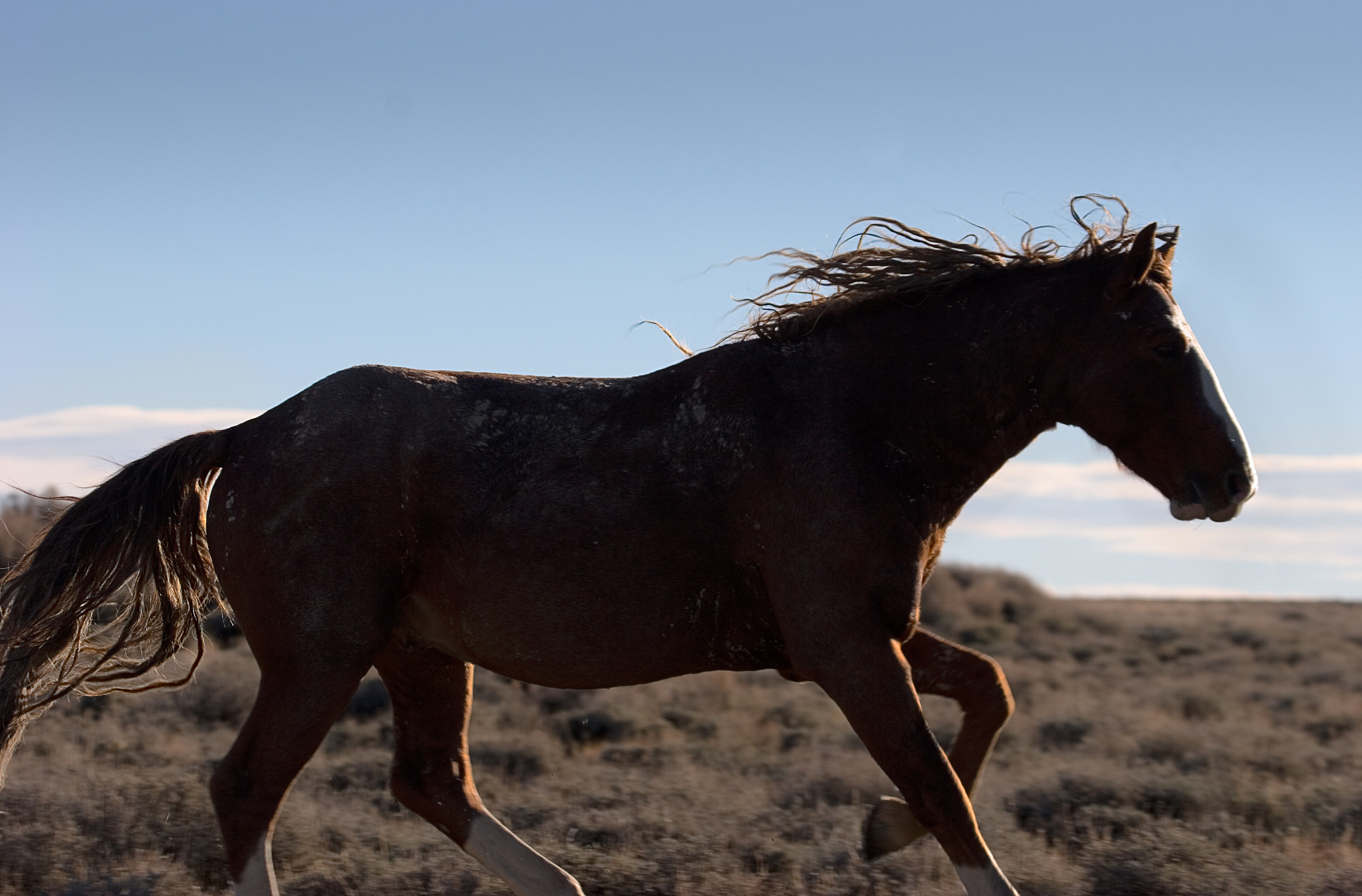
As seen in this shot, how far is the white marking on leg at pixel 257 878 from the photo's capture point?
461 cm

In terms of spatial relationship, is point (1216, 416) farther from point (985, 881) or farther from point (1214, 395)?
point (985, 881)

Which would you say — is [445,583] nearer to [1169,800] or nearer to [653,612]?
[653,612]

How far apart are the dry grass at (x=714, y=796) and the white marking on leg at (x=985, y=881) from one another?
1.60 meters

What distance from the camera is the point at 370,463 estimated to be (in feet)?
15.8

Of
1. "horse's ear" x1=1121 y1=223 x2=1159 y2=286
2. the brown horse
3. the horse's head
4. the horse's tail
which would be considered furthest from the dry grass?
"horse's ear" x1=1121 y1=223 x2=1159 y2=286

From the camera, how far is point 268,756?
4.68 m

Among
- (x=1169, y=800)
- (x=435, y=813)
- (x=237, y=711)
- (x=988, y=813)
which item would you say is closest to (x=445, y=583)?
(x=435, y=813)

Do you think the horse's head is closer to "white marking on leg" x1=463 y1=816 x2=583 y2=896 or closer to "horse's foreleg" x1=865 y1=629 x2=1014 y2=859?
"horse's foreleg" x1=865 y1=629 x2=1014 y2=859

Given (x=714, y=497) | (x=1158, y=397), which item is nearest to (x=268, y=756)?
(x=714, y=497)

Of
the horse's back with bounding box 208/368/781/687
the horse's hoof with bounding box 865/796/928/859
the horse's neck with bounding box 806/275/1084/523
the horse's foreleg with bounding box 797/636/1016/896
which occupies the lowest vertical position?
the horse's hoof with bounding box 865/796/928/859

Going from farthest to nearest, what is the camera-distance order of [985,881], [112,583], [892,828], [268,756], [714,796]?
[714,796] → [112,583] → [892,828] → [268,756] → [985,881]

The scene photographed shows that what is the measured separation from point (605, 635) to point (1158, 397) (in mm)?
2148

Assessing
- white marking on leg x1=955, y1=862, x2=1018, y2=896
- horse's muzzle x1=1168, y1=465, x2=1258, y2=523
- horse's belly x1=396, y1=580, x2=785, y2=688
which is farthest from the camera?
horse's belly x1=396, y1=580, x2=785, y2=688

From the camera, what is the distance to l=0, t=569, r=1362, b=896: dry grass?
6.23 meters
